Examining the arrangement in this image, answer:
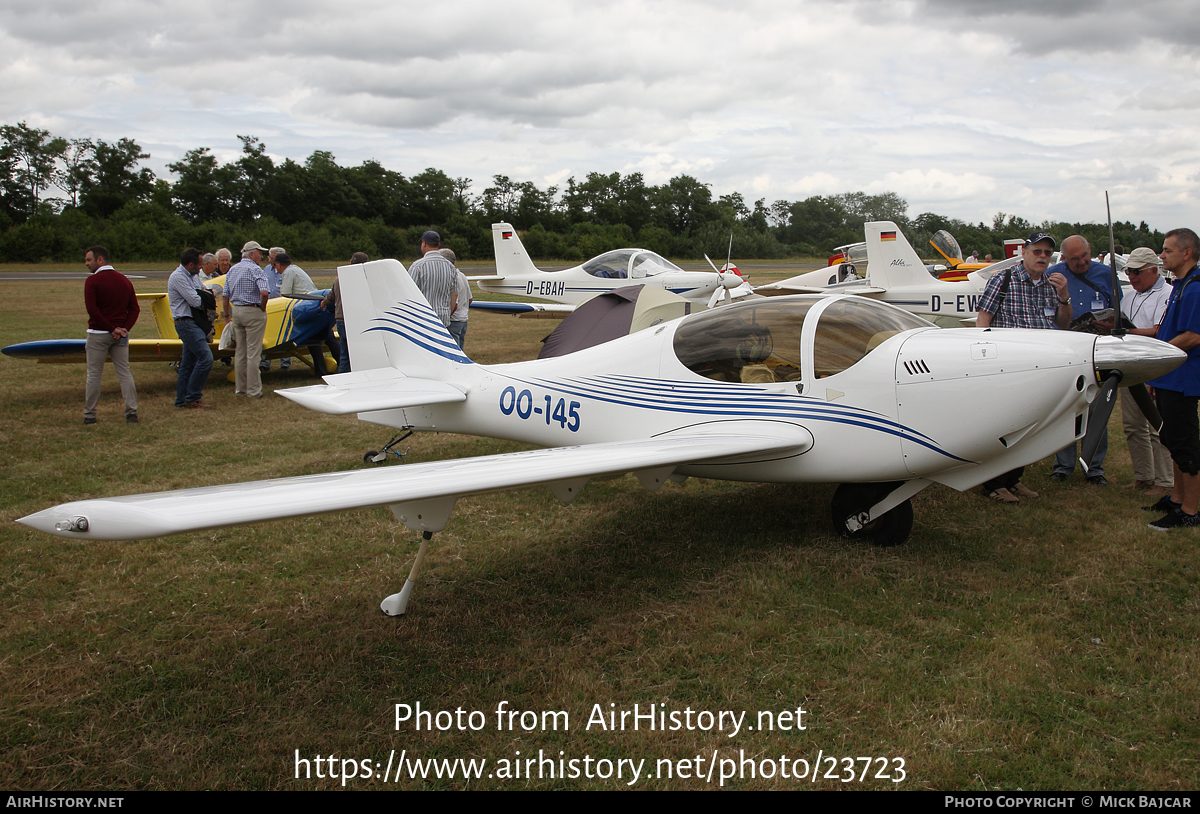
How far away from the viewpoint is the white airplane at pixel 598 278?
15.0m

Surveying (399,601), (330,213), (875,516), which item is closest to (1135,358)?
(875,516)

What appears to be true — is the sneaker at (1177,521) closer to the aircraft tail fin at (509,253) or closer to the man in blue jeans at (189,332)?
the man in blue jeans at (189,332)

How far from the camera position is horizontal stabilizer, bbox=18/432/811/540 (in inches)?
90.7

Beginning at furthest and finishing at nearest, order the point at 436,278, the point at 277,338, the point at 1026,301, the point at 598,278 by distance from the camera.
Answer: the point at 598,278, the point at 277,338, the point at 436,278, the point at 1026,301

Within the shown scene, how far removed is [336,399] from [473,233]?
5894cm

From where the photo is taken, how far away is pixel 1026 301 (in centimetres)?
556

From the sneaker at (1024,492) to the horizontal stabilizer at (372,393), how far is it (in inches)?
172

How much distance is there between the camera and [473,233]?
61.2 metres

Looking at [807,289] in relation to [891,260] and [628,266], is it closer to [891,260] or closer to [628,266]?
[891,260]

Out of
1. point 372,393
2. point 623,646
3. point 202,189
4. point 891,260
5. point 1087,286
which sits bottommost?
point 623,646

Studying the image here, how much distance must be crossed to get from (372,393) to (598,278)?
1207 cm

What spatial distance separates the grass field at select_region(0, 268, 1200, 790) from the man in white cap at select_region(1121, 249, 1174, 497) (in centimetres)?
24
